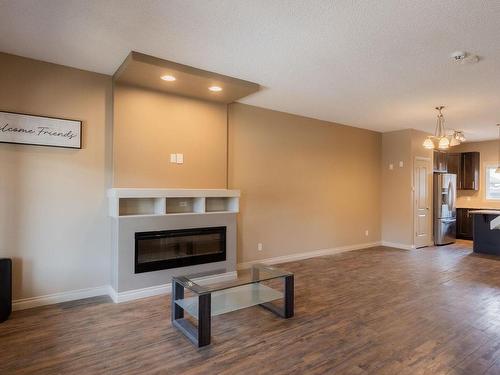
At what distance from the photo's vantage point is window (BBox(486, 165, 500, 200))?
8.17m

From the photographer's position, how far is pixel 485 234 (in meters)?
6.34

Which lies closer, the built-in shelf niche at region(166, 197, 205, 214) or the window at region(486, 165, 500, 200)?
the built-in shelf niche at region(166, 197, 205, 214)

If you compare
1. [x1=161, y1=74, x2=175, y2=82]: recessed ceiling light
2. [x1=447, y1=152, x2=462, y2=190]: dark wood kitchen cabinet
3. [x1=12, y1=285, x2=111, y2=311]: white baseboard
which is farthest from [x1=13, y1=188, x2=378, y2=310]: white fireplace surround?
[x1=447, y1=152, x2=462, y2=190]: dark wood kitchen cabinet

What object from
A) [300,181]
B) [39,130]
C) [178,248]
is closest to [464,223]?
[300,181]

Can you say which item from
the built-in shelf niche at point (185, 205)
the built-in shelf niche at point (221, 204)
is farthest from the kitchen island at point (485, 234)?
the built-in shelf niche at point (185, 205)

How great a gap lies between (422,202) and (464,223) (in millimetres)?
2316

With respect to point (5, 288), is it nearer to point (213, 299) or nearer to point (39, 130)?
point (39, 130)

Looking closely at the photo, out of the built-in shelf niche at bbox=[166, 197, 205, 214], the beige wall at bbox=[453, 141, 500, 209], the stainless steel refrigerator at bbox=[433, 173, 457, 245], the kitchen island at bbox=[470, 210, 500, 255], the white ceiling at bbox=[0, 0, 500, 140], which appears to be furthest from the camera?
the beige wall at bbox=[453, 141, 500, 209]

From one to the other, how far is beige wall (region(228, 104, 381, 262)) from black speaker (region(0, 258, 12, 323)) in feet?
9.48

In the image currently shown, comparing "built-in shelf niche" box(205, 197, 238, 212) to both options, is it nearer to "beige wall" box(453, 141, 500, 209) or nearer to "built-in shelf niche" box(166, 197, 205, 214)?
"built-in shelf niche" box(166, 197, 205, 214)

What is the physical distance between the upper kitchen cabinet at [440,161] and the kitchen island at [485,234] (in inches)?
55.9

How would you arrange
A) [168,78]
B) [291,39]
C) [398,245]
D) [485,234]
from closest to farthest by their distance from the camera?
[291,39] → [168,78] → [485,234] → [398,245]

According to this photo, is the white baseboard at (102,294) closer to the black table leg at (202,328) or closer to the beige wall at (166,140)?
the black table leg at (202,328)

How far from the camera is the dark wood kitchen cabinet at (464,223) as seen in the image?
8.13m
